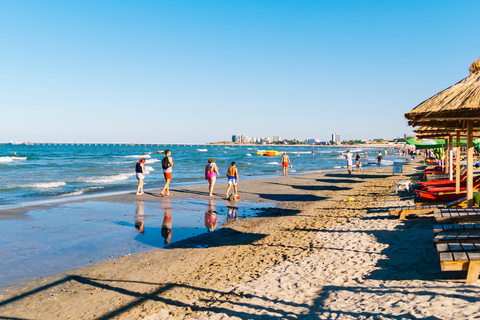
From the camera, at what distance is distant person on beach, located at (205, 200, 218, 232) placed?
367 inches

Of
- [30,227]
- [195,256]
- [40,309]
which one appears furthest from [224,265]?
[30,227]

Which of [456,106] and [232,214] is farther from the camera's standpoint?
[232,214]

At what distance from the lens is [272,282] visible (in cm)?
514

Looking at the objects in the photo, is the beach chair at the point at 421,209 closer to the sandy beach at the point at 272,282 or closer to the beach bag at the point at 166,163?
the sandy beach at the point at 272,282

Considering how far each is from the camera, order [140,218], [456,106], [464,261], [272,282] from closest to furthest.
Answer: [464,261]
[272,282]
[456,106]
[140,218]

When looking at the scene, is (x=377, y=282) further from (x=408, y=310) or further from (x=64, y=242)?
(x=64, y=242)

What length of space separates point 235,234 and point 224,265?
2.30 metres

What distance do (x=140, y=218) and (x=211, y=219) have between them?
2066 millimetres

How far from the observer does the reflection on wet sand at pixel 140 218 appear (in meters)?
9.27

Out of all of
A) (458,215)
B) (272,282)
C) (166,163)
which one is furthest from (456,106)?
(166,163)

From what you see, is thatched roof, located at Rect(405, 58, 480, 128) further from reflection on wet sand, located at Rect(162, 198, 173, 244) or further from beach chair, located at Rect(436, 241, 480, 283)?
reflection on wet sand, located at Rect(162, 198, 173, 244)

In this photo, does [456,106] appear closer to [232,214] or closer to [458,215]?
[458,215]

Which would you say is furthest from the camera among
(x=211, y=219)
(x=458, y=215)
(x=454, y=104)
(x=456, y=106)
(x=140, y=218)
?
(x=140, y=218)

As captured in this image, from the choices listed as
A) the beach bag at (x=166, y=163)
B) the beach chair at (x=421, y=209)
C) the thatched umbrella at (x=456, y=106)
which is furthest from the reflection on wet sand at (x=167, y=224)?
the thatched umbrella at (x=456, y=106)
